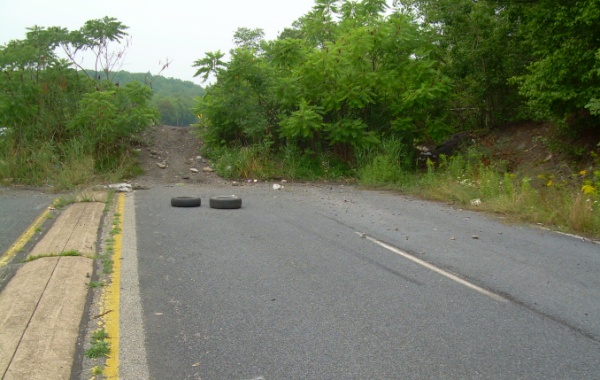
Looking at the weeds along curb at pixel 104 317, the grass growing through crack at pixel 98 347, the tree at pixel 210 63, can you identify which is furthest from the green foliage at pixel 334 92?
the grass growing through crack at pixel 98 347

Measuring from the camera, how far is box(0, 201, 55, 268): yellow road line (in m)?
7.91

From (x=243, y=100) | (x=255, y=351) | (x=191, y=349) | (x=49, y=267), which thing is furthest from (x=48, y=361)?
(x=243, y=100)

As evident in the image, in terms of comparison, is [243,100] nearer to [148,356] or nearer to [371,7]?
[371,7]

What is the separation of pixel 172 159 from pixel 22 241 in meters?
12.7

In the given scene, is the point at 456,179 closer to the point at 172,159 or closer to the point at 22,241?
the point at 172,159

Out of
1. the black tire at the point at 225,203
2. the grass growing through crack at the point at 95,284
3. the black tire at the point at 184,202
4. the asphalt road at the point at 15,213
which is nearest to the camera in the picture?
the grass growing through crack at the point at 95,284

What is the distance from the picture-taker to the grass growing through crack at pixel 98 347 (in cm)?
471

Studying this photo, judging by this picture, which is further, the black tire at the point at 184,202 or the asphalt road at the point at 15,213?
the black tire at the point at 184,202

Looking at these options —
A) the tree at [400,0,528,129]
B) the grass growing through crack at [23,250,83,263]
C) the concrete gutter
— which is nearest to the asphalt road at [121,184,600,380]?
the concrete gutter

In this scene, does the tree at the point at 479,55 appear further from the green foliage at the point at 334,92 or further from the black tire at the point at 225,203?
the black tire at the point at 225,203

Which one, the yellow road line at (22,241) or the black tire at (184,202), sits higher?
the black tire at (184,202)

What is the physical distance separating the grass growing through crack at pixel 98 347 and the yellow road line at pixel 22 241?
3.15m

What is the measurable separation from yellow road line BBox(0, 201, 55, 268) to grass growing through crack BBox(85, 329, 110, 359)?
315 cm

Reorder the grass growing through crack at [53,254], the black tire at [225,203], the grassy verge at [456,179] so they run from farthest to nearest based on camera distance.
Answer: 1. the black tire at [225,203]
2. the grassy verge at [456,179]
3. the grass growing through crack at [53,254]
